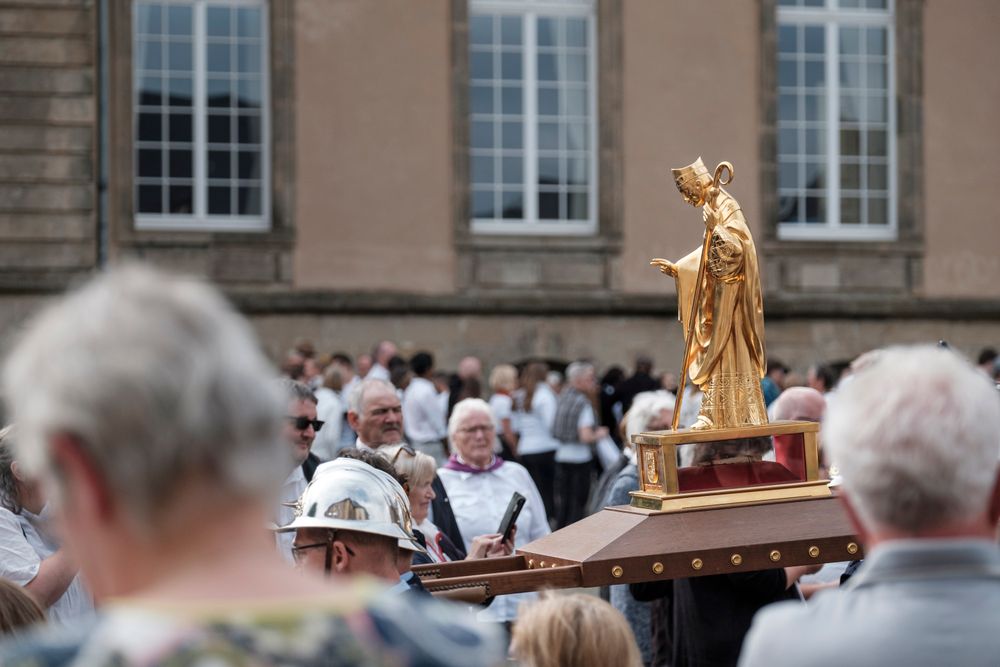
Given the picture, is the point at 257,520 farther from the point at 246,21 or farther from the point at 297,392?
the point at 246,21

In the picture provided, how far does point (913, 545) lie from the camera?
206 cm

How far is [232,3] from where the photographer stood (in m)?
17.0

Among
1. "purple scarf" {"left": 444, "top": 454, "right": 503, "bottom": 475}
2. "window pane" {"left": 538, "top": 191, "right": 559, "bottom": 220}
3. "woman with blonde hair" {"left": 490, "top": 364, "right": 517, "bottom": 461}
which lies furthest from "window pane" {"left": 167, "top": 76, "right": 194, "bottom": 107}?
"purple scarf" {"left": 444, "top": 454, "right": 503, "bottom": 475}

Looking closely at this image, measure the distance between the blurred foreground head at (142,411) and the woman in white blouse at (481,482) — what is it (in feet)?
16.9

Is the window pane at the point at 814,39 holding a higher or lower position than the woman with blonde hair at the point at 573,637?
higher

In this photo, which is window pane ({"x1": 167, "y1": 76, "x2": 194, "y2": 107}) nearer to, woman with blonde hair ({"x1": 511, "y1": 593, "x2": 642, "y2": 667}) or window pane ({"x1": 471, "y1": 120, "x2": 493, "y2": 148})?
window pane ({"x1": 471, "y1": 120, "x2": 493, "y2": 148})

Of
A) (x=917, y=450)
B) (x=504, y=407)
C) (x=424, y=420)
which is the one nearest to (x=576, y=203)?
(x=504, y=407)

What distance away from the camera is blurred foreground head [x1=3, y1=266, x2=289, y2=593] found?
5.06 ft

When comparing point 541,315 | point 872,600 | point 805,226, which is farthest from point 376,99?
point 872,600

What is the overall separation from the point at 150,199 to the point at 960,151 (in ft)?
31.3

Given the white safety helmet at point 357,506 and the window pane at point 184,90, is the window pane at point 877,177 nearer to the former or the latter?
the window pane at point 184,90

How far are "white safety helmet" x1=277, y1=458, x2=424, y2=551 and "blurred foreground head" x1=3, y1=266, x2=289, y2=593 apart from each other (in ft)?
6.29

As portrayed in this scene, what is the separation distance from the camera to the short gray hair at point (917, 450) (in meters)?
2.05

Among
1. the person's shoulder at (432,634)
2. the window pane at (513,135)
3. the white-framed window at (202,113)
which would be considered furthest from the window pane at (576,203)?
the person's shoulder at (432,634)
